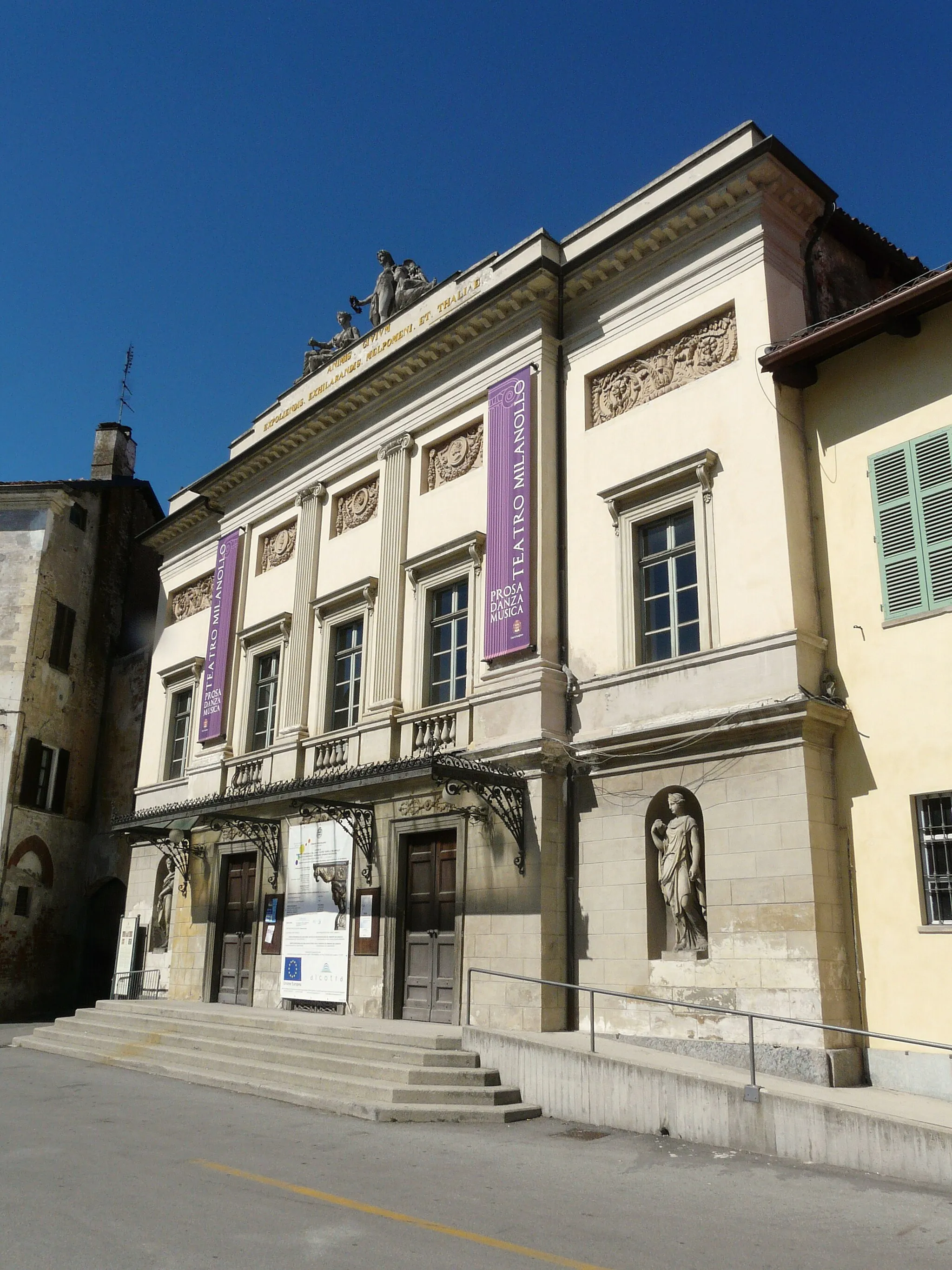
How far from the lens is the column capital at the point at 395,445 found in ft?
58.4

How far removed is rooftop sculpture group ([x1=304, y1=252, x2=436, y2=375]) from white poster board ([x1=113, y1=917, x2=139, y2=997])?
11836mm

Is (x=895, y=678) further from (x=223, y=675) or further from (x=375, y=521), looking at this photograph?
(x=223, y=675)

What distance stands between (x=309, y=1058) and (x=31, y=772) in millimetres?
14284

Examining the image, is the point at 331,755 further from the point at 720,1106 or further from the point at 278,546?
the point at 720,1106

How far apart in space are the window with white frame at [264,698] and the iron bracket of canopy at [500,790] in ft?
22.1

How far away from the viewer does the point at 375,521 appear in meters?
18.2

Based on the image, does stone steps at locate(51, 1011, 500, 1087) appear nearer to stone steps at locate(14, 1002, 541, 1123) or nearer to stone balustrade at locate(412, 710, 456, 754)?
stone steps at locate(14, 1002, 541, 1123)

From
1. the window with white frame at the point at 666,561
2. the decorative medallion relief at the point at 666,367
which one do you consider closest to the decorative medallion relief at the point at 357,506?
the decorative medallion relief at the point at 666,367

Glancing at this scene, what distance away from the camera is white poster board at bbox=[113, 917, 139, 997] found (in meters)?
21.3

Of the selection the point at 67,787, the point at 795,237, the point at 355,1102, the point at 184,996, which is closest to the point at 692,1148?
the point at 355,1102

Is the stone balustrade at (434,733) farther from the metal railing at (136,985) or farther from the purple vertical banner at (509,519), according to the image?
the metal railing at (136,985)

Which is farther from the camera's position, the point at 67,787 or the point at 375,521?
the point at 67,787

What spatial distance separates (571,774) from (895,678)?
4.33m

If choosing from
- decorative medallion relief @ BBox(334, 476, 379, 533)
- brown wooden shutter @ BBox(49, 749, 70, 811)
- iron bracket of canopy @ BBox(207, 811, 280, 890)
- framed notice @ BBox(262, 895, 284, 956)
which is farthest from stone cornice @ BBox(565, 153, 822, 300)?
brown wooden shutter @ BBox(49, 749, 70, 811)
